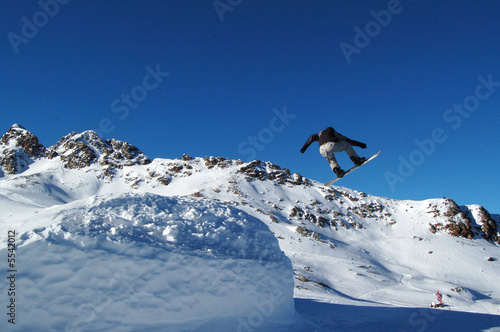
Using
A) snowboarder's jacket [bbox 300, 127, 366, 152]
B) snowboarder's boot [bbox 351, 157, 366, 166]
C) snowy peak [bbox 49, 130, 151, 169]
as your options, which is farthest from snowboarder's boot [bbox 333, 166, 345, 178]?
snowy peak [bbox 49, 130, 151, 169]

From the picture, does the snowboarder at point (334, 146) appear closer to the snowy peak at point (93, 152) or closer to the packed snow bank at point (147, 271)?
the packed snow bank at point (147, 271)

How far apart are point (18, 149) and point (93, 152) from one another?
3739cm

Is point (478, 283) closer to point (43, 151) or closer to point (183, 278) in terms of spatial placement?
point (183, 278)

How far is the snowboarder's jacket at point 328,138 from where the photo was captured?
9.92 meters

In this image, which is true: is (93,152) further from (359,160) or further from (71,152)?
(359,160)

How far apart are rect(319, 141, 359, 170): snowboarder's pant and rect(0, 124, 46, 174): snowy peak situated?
142534 millimetres

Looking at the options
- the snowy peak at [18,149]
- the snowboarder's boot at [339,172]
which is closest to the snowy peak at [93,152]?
the snowy peak at [18,149]

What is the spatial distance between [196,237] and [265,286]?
2.37m

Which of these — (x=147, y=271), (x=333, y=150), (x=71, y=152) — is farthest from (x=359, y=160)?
(x=71, y=152)

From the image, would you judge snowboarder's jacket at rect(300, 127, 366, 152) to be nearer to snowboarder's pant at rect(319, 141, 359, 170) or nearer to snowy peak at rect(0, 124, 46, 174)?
snowboarder's pant at rect(319, 141, 359, 170)

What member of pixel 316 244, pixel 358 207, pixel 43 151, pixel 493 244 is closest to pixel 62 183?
pixel 43 151

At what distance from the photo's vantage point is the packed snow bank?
17.9 ft

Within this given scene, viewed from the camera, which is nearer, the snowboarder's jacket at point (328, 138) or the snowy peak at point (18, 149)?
the snowboarder's jacket at point (328, 138)

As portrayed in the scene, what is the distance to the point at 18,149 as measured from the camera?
12575 centimetres
